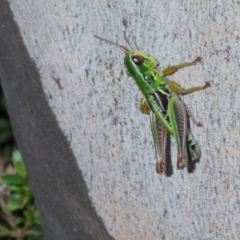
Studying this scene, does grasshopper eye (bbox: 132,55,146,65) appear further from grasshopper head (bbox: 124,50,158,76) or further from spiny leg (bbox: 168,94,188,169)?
spiny leg (bbox: 168,94,188,169)

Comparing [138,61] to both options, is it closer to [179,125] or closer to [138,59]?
[138,59]

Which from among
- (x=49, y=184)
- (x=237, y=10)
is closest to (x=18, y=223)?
(x=49, y=184)

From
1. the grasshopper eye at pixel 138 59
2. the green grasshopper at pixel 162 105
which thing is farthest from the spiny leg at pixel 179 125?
the grasshopper eye at pixel 138 59

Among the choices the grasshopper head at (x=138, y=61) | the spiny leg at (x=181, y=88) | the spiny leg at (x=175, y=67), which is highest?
the grasshopper head at (x=138, y=61)

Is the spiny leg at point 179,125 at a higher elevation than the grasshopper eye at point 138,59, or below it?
below

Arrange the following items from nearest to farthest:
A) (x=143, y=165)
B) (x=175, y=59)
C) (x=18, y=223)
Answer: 1. (x=175, y=59)
2. (x=143, y=165)
3. (x=18, y=223)

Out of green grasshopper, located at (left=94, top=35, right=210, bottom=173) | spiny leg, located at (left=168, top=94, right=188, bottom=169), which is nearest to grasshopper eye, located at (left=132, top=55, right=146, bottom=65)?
green grasshopper, located at (left=94, top=35, right=210, bottom=173)

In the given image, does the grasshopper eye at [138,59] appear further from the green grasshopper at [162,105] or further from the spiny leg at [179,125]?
the spiny leg at [179,125]

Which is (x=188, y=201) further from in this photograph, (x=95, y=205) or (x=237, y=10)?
(x=237, y=10)
